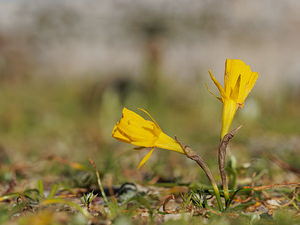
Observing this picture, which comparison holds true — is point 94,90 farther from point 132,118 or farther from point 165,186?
point 132,118

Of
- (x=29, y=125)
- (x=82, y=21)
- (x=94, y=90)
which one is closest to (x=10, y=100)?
(x=29, y=125)

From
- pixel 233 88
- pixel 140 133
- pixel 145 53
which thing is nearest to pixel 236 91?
pixel 233 88

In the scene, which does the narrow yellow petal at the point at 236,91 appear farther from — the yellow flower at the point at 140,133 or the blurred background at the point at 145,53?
the blurred background at the point at 145,53

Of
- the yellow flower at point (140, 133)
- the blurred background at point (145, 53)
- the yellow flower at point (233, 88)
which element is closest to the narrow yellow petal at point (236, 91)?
the yellow flower at point (233, 88)

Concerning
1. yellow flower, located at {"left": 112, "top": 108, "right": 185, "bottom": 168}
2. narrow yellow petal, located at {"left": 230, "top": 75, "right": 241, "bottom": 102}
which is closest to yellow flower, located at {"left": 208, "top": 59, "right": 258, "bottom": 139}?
narrow yellow petal, located at {"left": 230, "top": 75, "right": 241, "bottom": 102}

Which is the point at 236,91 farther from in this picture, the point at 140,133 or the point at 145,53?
the point at 145,53

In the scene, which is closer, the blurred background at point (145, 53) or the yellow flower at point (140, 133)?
the yellow flower at point (140, 133)

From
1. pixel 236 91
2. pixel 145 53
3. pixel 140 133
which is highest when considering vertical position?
pixel 236 91

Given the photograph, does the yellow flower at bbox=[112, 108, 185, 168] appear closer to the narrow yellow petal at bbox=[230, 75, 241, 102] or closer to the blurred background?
the narrow yellow petal at bbox=[230, 75, 241, 102]
